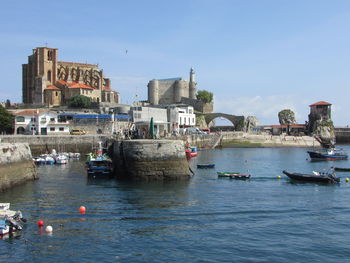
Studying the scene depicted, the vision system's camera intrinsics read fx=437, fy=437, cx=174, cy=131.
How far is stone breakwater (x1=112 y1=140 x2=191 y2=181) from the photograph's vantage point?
38.2 m

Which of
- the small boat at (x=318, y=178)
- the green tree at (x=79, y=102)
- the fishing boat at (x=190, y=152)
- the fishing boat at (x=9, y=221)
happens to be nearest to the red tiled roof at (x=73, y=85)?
the green tree at (x=79, y=102)

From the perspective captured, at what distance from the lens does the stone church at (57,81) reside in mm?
106500

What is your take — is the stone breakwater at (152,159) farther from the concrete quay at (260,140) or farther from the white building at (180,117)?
the concrete quay at (260,140)

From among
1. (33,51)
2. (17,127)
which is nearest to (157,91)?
(33,51)

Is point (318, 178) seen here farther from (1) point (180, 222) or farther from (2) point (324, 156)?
(2) point (324, 156)

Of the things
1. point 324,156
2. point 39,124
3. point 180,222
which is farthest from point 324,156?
point 180,222

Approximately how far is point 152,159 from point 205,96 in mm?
100860

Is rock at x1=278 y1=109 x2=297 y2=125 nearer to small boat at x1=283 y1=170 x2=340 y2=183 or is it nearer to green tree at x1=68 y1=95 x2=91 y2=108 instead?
green tree at x1=68 y1=95 x2=91 y2=108

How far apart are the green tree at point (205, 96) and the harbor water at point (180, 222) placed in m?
99.6

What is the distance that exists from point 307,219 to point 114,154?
23813 mm

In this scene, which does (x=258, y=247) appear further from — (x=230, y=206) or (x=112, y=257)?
(x=230, y=206)

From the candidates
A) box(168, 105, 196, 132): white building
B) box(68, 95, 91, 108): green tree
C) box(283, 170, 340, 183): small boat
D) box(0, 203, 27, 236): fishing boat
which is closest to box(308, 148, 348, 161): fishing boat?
box(283, 170, 340, 183): small boat

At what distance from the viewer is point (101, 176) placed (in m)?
43.2

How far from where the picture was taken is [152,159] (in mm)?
38344
